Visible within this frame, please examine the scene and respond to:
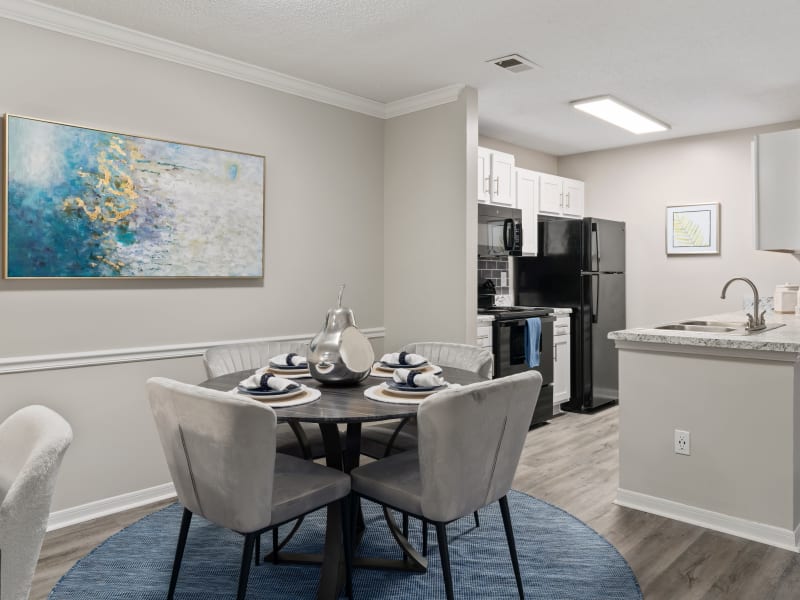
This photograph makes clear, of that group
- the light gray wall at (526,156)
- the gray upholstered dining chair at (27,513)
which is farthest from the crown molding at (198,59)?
the gray upholstered dining chair at (27,513)

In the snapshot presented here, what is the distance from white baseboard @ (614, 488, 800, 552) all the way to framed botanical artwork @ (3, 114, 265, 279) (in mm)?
2502

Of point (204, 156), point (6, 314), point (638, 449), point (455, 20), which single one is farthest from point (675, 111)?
point (6, 314)

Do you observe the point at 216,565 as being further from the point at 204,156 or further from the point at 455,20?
the point at 455,20

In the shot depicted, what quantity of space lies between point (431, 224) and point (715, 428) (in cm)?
219

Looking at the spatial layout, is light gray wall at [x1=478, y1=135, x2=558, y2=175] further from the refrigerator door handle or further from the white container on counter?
the white container on counter

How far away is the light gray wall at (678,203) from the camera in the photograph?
5172 mm

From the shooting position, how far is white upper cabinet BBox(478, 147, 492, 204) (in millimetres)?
4668

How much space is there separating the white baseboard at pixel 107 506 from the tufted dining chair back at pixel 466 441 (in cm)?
197

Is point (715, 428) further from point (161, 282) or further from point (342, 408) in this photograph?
point (161, 282)

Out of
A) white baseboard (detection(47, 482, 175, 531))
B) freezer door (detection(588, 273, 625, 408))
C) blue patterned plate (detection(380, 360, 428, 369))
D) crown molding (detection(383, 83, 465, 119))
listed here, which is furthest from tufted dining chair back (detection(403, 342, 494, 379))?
freezer door (detection(588, 273, 625, 408))

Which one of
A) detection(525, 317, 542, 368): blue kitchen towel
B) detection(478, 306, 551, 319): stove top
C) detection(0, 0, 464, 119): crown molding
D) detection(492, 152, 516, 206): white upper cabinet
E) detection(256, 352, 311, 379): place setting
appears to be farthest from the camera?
detection(492, 152, 516, 206): white upper cabinet

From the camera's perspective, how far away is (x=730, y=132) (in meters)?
5.23

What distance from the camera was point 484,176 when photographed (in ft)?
15.5

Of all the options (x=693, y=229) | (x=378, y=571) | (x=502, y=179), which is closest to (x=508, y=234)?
(x=502, y=179)
